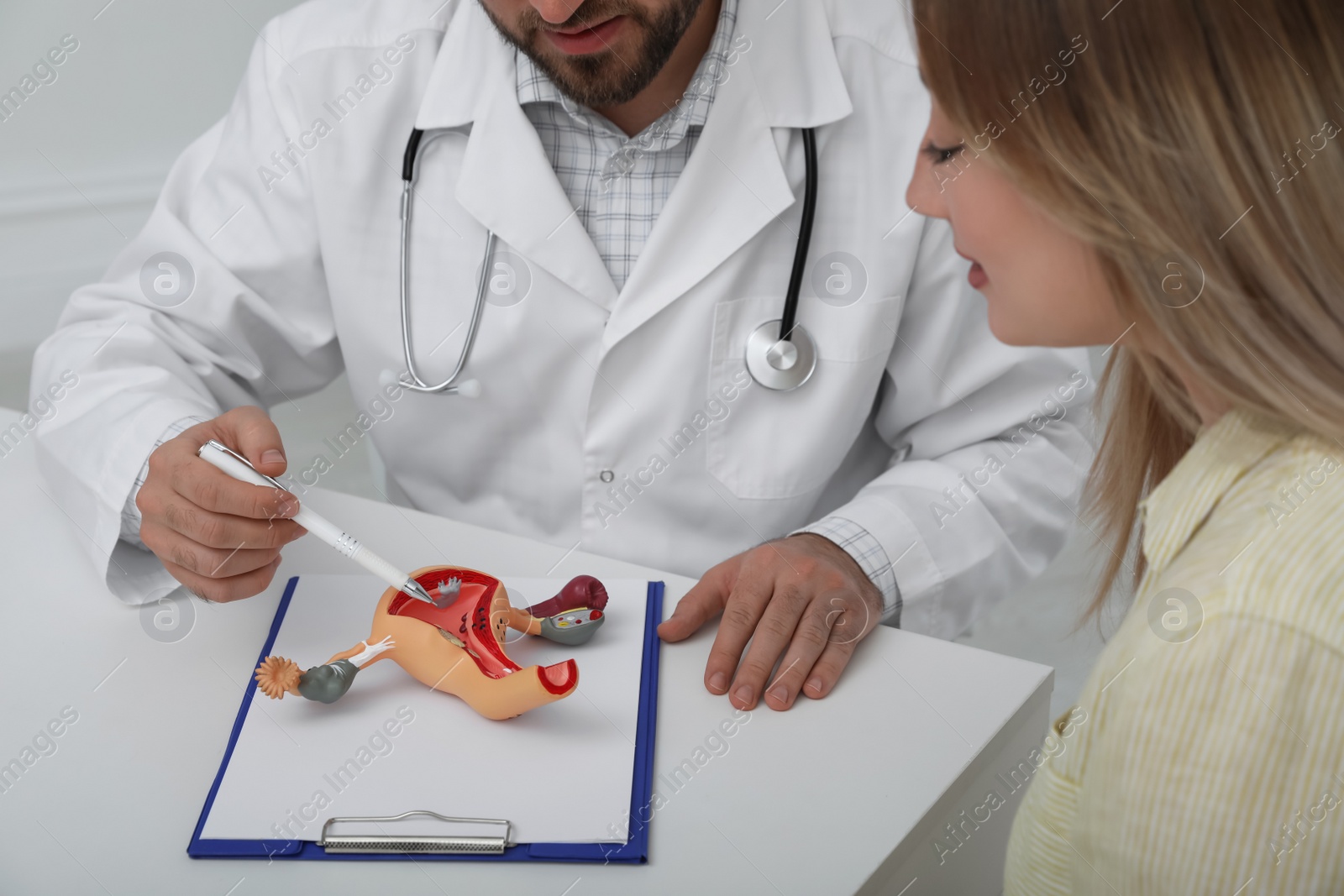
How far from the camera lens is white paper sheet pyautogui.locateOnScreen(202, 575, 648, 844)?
79 centimetres

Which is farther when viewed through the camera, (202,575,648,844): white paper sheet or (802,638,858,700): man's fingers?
(802,638,858,700): man's fingers

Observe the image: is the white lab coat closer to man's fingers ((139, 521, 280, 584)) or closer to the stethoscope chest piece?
the stethoscope chest piece

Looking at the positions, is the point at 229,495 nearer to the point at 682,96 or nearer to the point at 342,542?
the point at 342,542

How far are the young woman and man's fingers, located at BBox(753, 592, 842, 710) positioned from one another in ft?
0.92

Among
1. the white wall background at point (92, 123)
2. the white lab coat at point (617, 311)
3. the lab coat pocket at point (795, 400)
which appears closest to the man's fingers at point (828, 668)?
the white lab coat at point (617, 311)

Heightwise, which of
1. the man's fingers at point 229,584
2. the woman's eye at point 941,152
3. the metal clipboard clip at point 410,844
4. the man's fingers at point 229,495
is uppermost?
the woman's eye at point 941,152

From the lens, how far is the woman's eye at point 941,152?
0.73 meters

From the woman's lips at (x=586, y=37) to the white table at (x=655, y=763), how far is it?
56cm

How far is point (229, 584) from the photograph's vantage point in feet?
3.18

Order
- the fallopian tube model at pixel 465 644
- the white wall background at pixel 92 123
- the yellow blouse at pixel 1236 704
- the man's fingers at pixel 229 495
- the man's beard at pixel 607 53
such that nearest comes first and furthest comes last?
1. the yellow blouse at pixel 1236 704
2. the fallopian tube model at pixel 465 644
3. the man's fingers at pixel 229 495
4. the man's beard at pixel 607 53
5. the white wall background at pixel 92 123

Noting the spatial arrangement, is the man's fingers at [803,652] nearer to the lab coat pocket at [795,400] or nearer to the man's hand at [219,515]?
the lab coat pocket at [795,400]

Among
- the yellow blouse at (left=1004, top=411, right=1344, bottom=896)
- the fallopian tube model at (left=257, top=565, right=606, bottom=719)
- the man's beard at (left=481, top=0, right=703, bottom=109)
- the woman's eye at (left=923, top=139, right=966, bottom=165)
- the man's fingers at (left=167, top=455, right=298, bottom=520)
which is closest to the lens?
the yellow blouse at (left=1004, top=411, right=1344, bottom=896)

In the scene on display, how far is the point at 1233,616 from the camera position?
0.55 m

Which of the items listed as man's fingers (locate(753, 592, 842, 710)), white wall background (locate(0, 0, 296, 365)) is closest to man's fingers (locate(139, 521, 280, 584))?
man's fingers (locate(753, 592, 842, 710))
